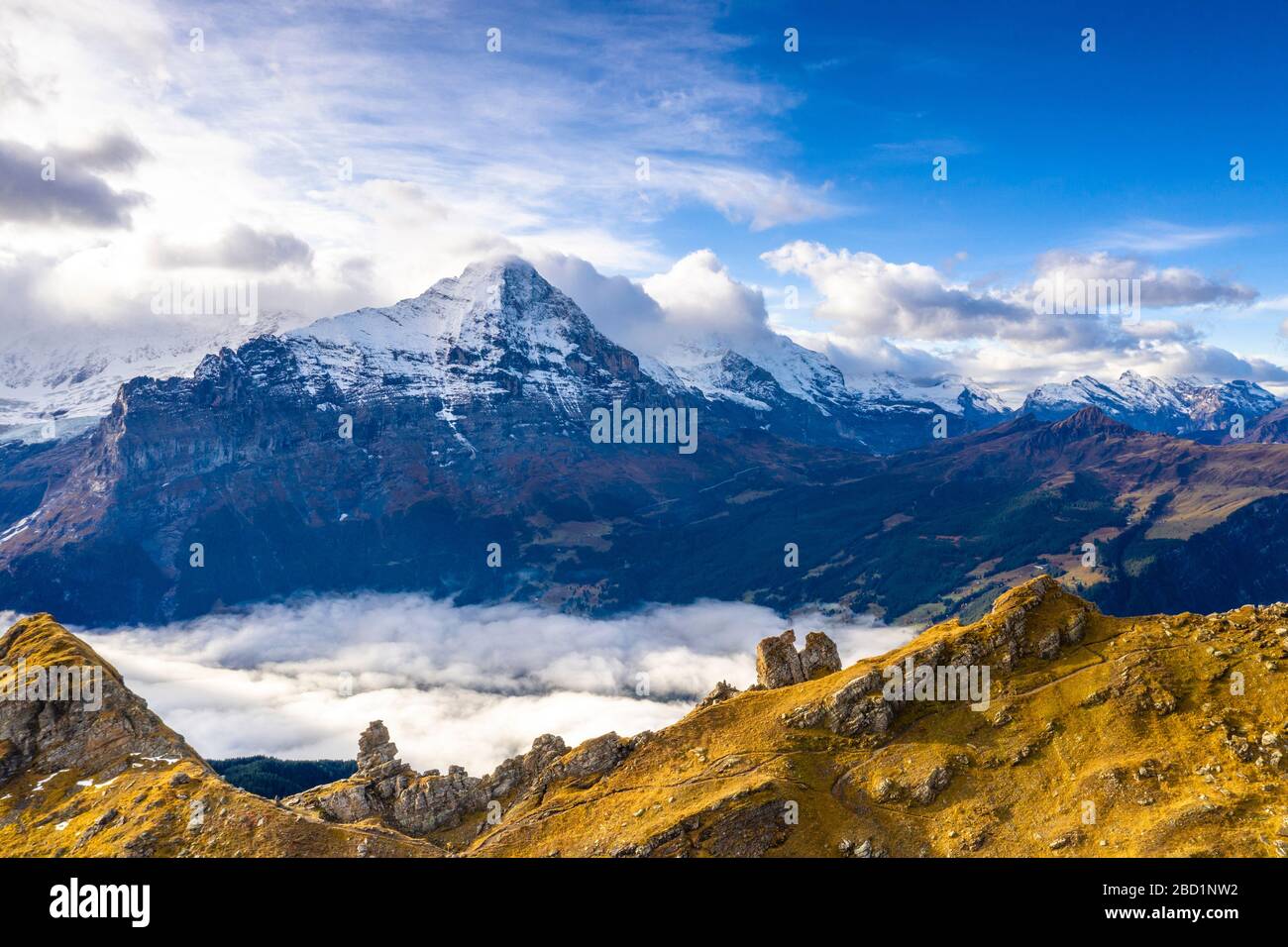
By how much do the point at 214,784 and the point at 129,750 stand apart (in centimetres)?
2822

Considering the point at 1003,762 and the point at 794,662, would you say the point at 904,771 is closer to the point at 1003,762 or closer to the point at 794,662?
the point at 1003,762

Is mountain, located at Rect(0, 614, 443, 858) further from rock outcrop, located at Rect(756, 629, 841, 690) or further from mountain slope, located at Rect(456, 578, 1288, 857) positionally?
rock outcrop, located at Rect(756, 629, 841, 690)

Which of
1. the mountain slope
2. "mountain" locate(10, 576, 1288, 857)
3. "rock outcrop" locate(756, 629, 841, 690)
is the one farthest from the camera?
"rock outcrop" locate(756, 629, 841, 690)

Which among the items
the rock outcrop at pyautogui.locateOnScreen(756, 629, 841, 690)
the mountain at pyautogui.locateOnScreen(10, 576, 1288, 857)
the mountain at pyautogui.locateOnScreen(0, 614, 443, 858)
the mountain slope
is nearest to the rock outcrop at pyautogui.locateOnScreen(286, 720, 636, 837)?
the mountain at pyautogui.locateOnScreen(10, 576, 1288, 857)

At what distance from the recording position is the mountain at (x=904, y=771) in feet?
365

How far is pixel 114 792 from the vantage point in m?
140

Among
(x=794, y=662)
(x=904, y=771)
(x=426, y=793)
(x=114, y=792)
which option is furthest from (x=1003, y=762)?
(x=114, y=792)

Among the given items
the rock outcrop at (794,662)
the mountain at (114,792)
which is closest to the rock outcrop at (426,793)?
the mountain at (114,792)

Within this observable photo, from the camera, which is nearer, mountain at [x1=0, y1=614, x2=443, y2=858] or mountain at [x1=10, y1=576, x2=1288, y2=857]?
mountain at [x1=10, y1=576, x2=1288, y2=857]

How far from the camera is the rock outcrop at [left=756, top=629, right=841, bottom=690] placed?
566 feet

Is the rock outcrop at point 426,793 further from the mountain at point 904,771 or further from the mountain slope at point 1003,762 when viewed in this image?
the mountain slope at point 1003,762

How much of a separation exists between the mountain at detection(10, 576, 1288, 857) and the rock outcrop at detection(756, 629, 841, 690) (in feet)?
36.3

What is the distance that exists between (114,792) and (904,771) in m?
131

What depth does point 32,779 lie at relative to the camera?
146 meters
